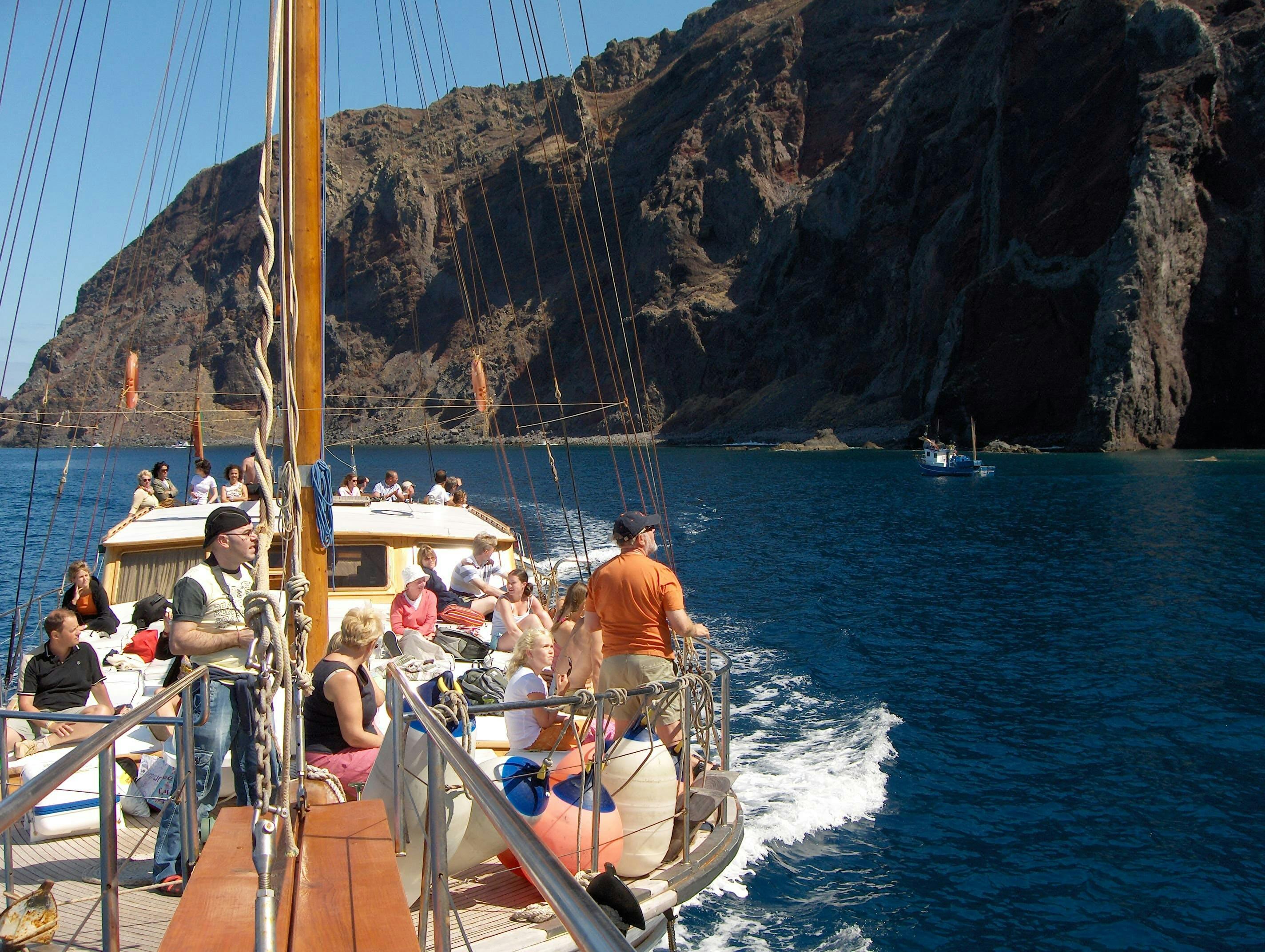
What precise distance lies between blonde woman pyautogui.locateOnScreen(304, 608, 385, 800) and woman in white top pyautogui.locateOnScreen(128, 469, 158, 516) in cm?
901

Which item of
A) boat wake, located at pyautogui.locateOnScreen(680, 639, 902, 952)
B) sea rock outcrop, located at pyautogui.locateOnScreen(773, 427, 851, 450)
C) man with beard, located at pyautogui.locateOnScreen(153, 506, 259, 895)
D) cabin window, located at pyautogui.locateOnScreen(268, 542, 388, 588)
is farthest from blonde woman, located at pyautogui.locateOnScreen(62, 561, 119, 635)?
sea rock outcrop, located at pyautogui.locateOnScreen(773, 427, 851, 450)

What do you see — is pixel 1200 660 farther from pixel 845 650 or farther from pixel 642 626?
pixel 642 626

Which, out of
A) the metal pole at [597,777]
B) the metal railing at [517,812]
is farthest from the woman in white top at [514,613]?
the metal pole at [597,777]

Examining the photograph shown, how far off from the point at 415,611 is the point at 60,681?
10.4 ft

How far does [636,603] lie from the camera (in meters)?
6.34

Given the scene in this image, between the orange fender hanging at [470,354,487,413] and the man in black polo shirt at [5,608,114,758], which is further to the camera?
the orange fender hanging at [470,354,487,413]

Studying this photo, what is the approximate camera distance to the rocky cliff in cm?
7031

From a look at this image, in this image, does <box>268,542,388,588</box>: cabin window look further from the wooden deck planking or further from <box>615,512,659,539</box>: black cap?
the wooden deck planking

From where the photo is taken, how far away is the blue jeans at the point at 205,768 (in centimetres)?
465

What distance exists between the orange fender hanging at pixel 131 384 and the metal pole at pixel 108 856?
14.6 m

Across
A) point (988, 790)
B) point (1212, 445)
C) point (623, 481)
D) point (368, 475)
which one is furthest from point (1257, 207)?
point (988, 790)

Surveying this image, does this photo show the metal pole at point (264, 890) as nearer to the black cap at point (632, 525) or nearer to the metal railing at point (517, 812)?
the metal railing at point (517, 812)

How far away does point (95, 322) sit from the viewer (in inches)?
6294

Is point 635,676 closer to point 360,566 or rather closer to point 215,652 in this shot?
point 215,652
